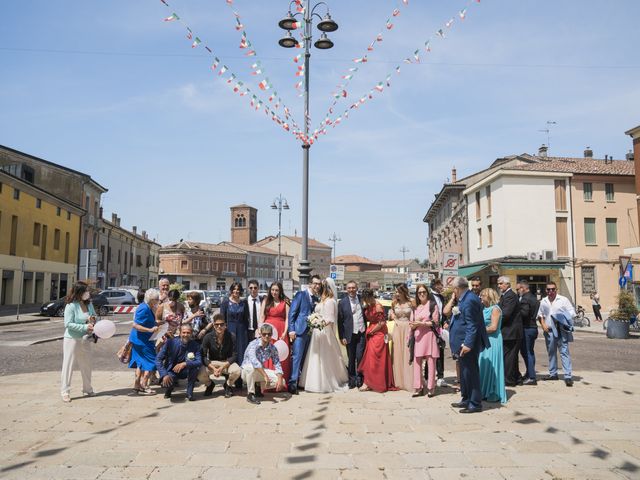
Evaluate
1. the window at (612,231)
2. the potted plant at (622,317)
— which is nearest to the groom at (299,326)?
the potted plant at (622,317)

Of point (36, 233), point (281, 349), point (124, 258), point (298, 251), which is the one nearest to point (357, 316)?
point (281, 349)

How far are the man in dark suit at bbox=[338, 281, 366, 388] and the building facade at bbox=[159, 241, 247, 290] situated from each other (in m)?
80.3

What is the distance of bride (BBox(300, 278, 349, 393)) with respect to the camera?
27.1 feet

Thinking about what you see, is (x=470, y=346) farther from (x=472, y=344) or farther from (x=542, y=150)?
(x=542, y=150)

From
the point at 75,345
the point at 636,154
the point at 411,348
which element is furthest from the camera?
the point at 636,154

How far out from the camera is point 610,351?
14.2m

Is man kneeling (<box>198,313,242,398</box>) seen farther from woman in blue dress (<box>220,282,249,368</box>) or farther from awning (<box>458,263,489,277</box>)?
awning (<box>458,263,489,277</box>)

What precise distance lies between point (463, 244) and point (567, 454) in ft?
122

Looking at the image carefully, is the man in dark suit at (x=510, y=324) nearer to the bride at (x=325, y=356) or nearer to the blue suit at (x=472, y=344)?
the blue suit at (x=472, y=344)

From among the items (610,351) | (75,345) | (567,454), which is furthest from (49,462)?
(610,351)

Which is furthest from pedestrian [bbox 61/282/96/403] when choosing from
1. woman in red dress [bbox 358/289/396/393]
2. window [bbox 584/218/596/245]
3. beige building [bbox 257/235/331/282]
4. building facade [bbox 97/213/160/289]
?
beige building [bbox 257/235/331/282]

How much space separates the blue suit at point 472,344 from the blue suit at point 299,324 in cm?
256

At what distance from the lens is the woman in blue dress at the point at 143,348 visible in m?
7.87

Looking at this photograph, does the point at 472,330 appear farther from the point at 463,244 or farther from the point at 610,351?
the point at 463,244
